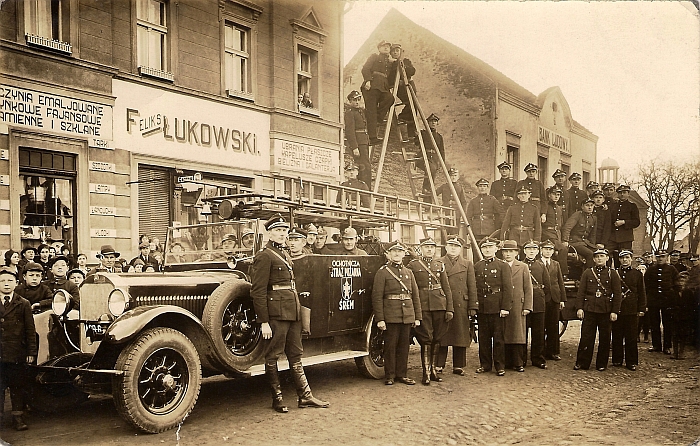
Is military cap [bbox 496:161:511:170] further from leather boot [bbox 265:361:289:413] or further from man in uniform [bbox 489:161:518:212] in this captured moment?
leather boot [bbox 265:361:289:413]

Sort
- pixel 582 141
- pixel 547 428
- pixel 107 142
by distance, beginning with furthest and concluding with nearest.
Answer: pixel 582 141 → pixel 107 142 → pixel 547 428

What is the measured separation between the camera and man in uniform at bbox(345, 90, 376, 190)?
7.90 metres

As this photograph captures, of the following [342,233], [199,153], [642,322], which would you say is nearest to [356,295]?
[342,233]

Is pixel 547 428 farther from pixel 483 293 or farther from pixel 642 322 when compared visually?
pixel 642 322

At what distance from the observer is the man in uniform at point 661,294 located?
27.3 ft

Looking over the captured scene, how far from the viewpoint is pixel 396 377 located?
627cm

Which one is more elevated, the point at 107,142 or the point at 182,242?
the point at 107,142

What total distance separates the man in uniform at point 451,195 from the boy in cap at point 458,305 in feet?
5.54

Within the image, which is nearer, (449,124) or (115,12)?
(115,12)

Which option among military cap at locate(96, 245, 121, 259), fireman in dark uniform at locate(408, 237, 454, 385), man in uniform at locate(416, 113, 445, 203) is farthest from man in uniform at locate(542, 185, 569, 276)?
military cap at locate(96, 245, 121, 259)

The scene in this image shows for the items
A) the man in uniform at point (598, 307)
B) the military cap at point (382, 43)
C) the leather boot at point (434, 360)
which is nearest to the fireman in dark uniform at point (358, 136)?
the military cap at point (382, 43)

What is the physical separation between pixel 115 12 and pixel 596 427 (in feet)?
17.5

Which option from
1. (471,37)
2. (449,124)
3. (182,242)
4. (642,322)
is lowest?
(642,322)

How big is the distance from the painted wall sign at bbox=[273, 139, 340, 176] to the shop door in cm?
261
